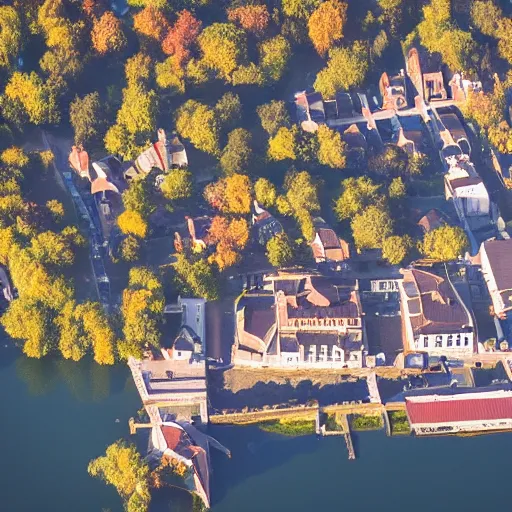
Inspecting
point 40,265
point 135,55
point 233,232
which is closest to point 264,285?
point 233,232

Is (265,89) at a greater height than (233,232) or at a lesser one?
greater

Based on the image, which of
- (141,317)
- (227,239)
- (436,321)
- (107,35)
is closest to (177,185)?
(227,239)

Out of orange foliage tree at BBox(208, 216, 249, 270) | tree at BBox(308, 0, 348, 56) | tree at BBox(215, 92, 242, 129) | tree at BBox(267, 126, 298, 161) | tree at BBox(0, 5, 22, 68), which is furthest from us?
tree at BBox(308, 0, 348, 56)

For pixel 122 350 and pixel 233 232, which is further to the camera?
pixel 233 232

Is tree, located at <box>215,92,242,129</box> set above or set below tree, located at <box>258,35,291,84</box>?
below

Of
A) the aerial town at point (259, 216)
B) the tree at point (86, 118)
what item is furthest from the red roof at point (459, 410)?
the tree at point (86, 118)

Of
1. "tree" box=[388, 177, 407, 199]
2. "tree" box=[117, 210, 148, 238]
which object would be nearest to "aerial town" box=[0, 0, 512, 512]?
"tree" box=[117, 210, 148, 238]

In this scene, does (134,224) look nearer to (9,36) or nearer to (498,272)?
(9,36)

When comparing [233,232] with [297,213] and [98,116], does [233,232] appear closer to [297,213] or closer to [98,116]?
[297,213]

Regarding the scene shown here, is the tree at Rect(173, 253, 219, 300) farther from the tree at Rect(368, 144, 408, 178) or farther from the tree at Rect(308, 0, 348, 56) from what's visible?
the tree at Rect(308, 0, 348, 56)
